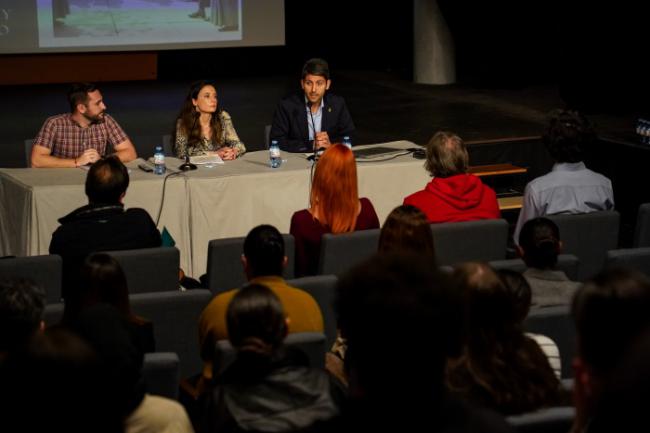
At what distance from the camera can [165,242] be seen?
5.51 meters

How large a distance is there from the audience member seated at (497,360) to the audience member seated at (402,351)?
0.96 meters

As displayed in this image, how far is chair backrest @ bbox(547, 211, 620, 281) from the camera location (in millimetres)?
4691

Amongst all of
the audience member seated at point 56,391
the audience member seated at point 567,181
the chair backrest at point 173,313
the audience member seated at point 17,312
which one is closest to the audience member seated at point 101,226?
the chair backrest at point 173,313

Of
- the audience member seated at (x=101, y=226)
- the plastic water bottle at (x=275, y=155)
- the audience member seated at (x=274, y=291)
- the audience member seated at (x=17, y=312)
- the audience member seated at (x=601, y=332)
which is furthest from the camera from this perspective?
the plastic water bottle at (x=275, y=155)

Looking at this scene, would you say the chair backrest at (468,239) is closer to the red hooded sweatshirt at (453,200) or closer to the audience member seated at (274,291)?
the red hooded sweatshirt at (453,200)

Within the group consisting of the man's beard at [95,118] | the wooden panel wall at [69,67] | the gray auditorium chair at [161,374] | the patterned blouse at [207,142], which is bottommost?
the gray auditorium chair at [161,374]

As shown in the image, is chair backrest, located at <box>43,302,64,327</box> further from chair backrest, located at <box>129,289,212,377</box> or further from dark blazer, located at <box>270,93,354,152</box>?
dark blazer, located at <box>270,93,354,152</box>

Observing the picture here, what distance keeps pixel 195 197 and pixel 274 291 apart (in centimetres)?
246

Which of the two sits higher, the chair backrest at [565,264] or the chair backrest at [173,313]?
the chair backrest at [565,264]

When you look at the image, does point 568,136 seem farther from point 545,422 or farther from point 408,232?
point 545,422

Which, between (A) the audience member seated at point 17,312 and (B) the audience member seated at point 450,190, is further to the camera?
(B) the audience member seated at point 450,190

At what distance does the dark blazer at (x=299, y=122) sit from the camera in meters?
6.39

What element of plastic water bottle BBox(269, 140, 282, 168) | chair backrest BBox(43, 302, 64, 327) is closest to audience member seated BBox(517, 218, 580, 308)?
chair backrest BBox(43, 302, 64, 327)

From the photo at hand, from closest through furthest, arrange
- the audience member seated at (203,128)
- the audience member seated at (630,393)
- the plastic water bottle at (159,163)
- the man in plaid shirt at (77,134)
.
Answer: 1. the audience member seated at (630,393)
2. the plastic water bottle at (159,163)
3. the man in plaid shirt at (77,134)
4. the audience member seated at (203,128)
